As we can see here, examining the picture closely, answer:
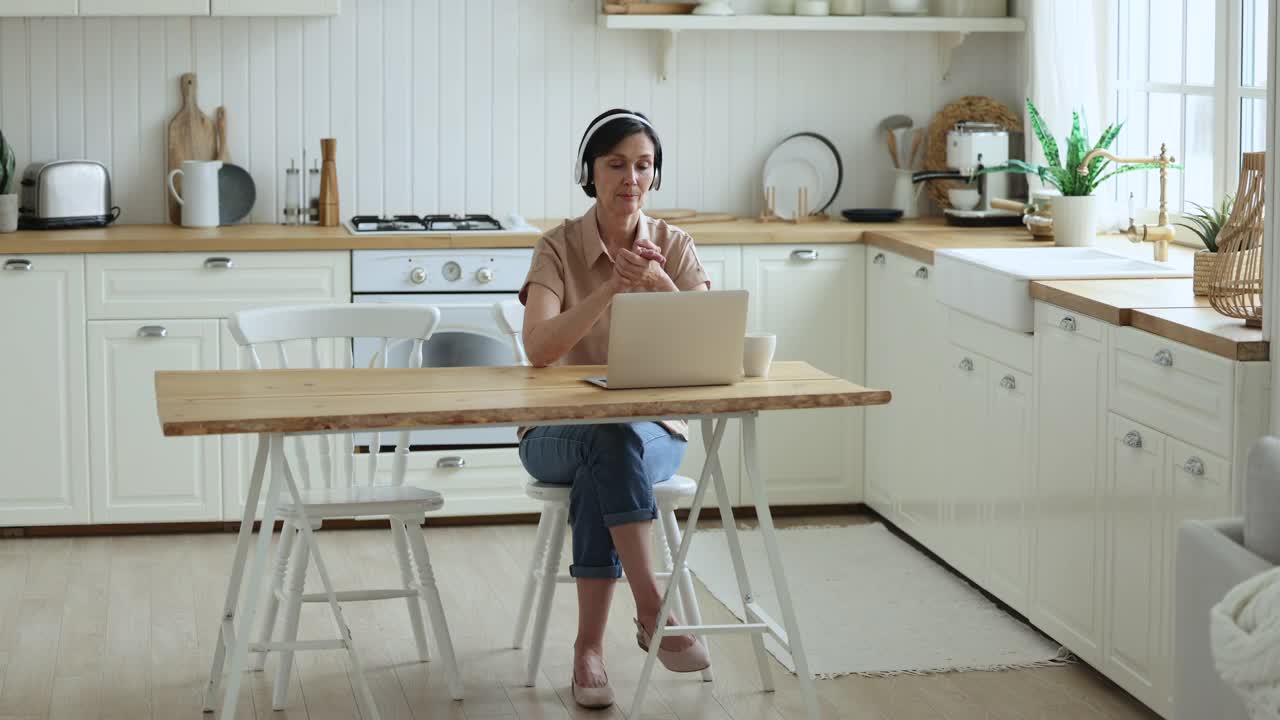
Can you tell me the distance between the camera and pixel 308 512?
10.1 feet

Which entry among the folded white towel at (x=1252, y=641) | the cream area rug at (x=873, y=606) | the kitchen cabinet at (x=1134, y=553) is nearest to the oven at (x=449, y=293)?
the cream area rug at (x=873, y=606)

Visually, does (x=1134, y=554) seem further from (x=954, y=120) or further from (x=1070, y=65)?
(x=954, y=120)

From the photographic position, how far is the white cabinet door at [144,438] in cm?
462

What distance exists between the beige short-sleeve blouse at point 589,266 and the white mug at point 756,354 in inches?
12.5

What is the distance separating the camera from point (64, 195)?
15.8 ft

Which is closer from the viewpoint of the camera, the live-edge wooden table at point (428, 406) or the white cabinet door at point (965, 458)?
the live-edge wooden table at point (428, 406)

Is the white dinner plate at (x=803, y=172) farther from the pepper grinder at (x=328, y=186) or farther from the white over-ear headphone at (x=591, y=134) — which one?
the white over-ear headphone at (x=591, y=134)

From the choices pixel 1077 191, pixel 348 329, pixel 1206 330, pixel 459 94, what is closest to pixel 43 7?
pixel 459 94

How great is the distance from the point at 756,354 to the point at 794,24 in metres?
2.34

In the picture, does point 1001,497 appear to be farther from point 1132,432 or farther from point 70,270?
point 70,270

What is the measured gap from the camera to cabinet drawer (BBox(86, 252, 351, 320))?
181 inches

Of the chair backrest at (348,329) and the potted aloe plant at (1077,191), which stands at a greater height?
the potted aloe plant at (1077,191)

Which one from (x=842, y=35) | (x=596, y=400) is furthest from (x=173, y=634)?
(x=842, y=35)

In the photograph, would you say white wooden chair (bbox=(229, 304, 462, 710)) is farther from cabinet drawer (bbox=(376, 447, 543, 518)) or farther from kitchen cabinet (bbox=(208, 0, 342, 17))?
kitchen cabinet (bbox=(208, 0, 342, 17))
